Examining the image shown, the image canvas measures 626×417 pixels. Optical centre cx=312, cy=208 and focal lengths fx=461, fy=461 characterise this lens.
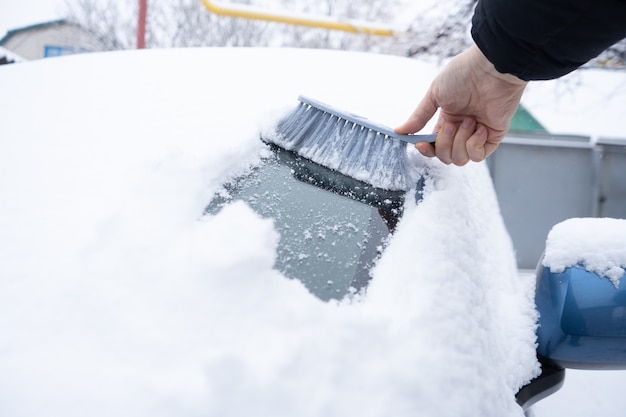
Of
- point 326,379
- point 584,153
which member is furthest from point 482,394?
point 584,153

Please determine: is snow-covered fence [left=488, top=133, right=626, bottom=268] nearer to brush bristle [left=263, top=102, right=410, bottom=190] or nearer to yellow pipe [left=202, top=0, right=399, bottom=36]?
yellow pipe [left=202, top=0, right=399, bottom=36]

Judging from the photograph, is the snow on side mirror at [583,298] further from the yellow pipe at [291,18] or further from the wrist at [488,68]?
the yellow pipe at [291,18]

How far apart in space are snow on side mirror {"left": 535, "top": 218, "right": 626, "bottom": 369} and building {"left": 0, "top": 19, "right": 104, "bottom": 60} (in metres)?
13.7

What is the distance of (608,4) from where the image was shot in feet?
3.02

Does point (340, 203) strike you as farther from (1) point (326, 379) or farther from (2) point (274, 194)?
(1) point (326, 379)

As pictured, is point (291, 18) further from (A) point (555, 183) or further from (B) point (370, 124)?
(B) point (370, 124)

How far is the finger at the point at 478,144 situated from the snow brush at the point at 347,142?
12cm

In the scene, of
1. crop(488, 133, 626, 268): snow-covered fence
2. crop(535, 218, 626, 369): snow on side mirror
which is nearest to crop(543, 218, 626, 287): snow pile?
crop(535, 218, 626, 369): snow on side mirror

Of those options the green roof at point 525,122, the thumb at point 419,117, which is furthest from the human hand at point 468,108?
the green roof at point 525,122

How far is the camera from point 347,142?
4.19ft

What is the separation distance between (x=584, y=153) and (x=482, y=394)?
558 cm

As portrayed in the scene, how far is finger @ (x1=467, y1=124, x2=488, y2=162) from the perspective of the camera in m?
1.30

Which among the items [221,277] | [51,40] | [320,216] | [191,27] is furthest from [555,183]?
[51,40]

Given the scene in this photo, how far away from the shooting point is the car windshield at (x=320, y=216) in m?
0.92
